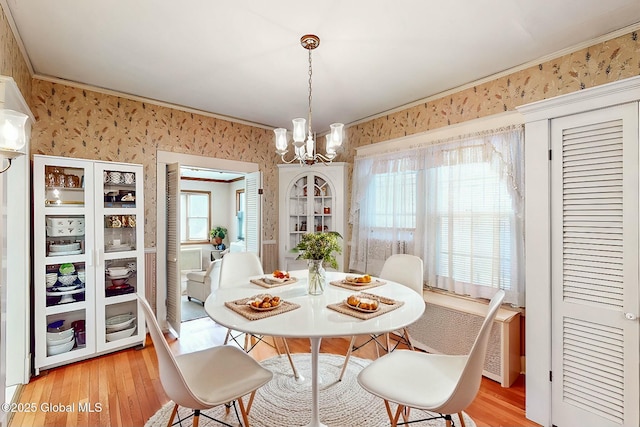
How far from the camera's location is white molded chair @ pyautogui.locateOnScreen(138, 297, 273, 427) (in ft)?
4.33

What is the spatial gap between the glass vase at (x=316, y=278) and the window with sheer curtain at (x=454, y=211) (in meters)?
1.57

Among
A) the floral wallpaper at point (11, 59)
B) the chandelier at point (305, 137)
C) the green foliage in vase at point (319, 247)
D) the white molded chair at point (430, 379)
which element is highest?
the floral wallpaper at point (11, 59)

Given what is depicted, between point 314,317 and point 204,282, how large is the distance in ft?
10.2

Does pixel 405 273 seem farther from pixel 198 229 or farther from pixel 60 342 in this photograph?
pixel 198 229

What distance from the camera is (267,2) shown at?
1.77m

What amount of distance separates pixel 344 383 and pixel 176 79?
9.96 ft

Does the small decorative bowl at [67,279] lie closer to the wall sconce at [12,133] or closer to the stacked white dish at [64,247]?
the stacked white dish at [64,247]

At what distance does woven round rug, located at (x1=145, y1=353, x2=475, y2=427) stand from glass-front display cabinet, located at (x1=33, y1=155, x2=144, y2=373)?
1.30m

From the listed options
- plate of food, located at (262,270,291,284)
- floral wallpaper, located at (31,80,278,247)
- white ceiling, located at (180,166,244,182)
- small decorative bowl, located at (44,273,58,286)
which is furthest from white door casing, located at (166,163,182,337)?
white ceiling, located at (180,166,244,182)

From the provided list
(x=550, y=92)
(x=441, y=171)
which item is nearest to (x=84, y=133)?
(x=441, y=171)

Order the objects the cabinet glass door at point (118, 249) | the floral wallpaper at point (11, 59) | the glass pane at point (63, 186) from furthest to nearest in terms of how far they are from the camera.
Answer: the cabinet glass door at point (118, 249) < the glass pane at point (63, 186) < the floral wallpaper at point (11, 59)

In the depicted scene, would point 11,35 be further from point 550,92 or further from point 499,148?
point 550,92

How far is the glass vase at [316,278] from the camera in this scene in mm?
1990

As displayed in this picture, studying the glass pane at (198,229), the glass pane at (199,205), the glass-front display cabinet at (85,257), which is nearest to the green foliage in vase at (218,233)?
the glass pane at (198,229)
